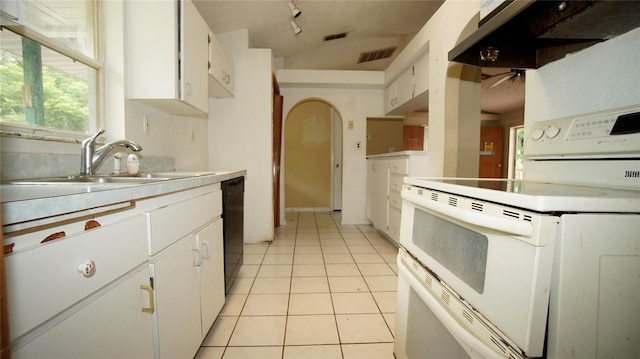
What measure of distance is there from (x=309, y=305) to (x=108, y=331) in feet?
4.11

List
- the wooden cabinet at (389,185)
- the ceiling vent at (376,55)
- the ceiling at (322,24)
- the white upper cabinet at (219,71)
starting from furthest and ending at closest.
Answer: the ceiling vent at (376,55) < the ceiling at (322,24) < the wooden cabinet at (389,185) < the white upper cabinet at (219,71)

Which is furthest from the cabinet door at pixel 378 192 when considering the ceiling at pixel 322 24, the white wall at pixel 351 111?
the ceiling at pixel 322 24

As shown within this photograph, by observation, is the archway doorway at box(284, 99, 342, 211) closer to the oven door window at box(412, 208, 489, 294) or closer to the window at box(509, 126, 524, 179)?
the oven door window at box(412, 208, 489, 294)

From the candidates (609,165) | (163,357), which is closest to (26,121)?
(163,357)

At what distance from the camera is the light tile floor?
4.32 feet

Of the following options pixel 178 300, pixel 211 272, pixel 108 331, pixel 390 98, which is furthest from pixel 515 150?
pixel 108 331

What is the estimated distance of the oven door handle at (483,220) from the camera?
50 cm

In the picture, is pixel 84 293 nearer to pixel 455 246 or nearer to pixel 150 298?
pixel 150 298

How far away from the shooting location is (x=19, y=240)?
440mm

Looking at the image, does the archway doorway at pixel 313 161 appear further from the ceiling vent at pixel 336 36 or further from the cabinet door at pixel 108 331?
the cabinet door at pixel 108 331

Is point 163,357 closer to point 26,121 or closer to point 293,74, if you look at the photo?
point 26,121

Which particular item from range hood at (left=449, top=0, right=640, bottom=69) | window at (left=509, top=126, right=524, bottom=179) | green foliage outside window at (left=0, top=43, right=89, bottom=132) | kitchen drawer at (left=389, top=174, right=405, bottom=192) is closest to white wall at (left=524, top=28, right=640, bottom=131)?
range hood at (left=449, top=0, right=640, bottom=69)

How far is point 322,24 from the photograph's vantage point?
304 centimetres

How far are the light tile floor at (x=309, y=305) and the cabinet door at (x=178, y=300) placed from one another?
0.98ft
